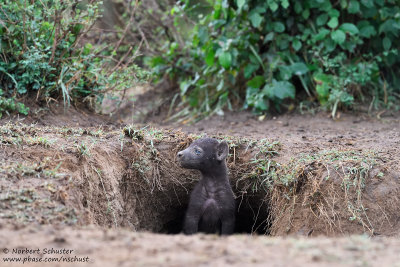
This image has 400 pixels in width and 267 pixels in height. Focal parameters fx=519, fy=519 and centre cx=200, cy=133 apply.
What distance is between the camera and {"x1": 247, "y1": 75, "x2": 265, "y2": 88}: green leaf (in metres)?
9.17

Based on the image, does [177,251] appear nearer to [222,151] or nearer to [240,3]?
[222,151]

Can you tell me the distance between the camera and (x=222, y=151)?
6121 millimetres

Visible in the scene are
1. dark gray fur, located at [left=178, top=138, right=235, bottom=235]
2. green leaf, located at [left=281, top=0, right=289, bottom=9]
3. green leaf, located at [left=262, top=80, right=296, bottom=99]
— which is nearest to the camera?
dark gray fur, located at [left=178, top=138, right=235, bottom=235]

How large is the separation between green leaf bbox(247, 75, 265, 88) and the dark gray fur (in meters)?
3.15

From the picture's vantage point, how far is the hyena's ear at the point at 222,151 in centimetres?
609

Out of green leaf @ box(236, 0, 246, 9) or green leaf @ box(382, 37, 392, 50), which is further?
green leaf @ box(382, 37, 392, 50)

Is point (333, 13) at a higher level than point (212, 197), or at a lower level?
higher

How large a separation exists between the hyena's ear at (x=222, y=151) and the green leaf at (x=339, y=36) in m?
3.66

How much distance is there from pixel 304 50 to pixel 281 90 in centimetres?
90

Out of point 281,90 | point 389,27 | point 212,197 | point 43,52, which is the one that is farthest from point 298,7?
point 43,52

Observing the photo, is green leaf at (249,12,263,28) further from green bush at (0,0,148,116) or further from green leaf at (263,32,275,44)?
green bush at (0,0,148,116)

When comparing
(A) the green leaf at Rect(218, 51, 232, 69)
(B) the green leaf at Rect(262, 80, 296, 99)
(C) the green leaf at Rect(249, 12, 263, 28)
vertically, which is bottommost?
(B) the green leaf at Rect(262, 80, 296, 99)

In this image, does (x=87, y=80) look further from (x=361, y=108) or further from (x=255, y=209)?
(x=361, y=108)

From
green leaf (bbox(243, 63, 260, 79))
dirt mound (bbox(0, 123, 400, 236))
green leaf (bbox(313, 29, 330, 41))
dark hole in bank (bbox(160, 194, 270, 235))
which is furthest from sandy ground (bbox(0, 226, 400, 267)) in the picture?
green leaf (bbox(243, 63, 260, 79))
